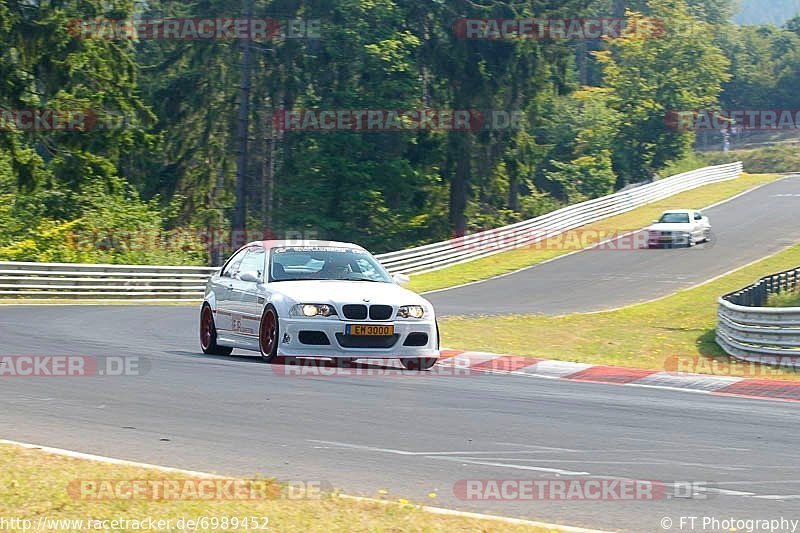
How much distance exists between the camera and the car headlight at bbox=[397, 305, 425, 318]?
537 inches

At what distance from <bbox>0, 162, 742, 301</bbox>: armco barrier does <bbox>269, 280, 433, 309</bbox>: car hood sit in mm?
17963

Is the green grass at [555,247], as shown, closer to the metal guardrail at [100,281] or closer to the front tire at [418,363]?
the metal guardrail at [100,281]

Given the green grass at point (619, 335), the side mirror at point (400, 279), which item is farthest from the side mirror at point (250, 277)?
the green grass at point (619, 335)

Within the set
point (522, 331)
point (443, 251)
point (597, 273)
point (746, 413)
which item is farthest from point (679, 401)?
point (443, 251)

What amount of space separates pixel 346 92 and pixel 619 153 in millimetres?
26806

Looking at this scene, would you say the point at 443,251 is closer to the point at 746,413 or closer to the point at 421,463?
the point at 746,413

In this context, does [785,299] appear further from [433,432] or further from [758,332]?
[433,432]

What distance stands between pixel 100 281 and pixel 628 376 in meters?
21.0

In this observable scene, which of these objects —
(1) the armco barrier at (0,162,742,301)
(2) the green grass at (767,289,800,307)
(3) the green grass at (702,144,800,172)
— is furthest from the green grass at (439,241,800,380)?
(3) the green grass at (702,144,800,172)

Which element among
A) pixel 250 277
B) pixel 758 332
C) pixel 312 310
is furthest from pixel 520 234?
pixel 312 310

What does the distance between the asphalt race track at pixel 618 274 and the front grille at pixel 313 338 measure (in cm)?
1519

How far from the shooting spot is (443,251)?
142 feet

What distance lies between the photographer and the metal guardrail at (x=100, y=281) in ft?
100

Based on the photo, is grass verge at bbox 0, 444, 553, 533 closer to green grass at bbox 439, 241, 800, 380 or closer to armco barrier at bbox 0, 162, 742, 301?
green grass at bbox 439, 241, 800, 380
